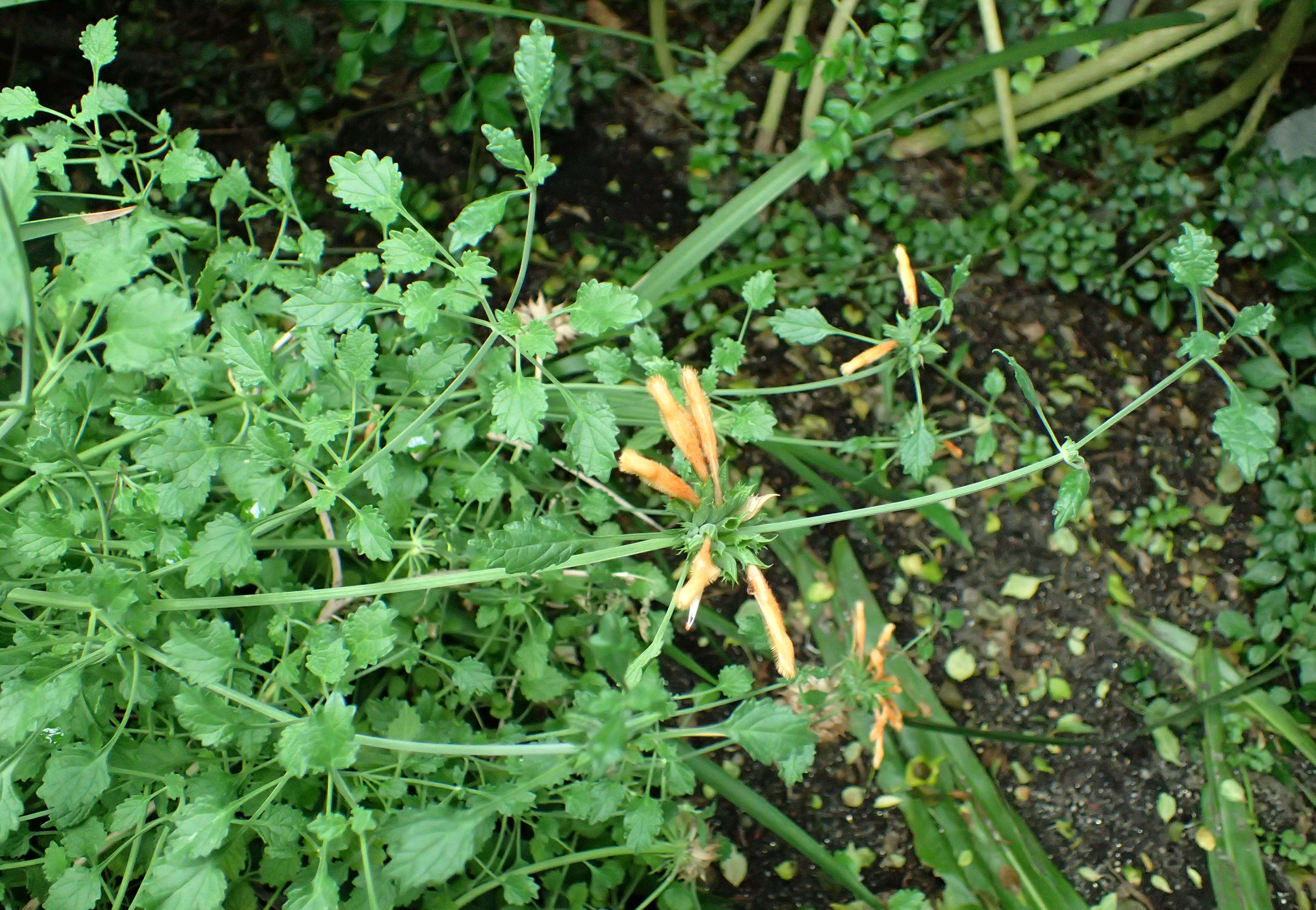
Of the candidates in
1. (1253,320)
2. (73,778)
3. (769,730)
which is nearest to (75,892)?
(73,778)

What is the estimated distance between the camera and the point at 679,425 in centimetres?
69

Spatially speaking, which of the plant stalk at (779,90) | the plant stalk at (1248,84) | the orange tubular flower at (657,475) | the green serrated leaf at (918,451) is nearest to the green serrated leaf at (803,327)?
the green serrated leaf at (918,451)

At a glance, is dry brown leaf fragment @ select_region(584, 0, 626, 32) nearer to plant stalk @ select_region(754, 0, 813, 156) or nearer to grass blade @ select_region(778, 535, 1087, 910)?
plant stalk @ select_region(754, 0, 813, 156)

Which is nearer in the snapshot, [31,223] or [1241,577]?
[31,223]

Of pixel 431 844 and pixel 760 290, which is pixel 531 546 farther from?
pixel 760 290

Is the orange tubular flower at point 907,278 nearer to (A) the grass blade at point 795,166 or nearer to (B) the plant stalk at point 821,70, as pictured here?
(A) the grass blade at point 795,166

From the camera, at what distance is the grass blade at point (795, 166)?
53.4 inches

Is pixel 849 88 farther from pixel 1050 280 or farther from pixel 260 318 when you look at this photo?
pixel 260 318

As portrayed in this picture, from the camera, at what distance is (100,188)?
1579 millimetres

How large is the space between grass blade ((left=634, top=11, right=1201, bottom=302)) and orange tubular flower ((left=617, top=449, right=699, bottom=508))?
0.73 metres

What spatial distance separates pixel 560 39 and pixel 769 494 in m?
1.40

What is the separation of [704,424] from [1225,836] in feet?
4.56

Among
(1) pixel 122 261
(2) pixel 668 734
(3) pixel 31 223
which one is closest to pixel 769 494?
(2) pixel 668 734

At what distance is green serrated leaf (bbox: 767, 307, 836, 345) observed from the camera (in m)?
1.06
